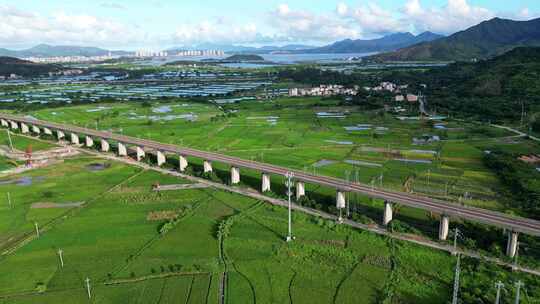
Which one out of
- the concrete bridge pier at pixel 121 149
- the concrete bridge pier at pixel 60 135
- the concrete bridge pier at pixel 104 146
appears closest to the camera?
the concrete bridge pier at pixel 121 149

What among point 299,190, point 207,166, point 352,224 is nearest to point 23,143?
point 207,166

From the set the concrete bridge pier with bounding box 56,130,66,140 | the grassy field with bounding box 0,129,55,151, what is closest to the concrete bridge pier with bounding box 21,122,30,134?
the grassy field with bounding box 0,129,55,151

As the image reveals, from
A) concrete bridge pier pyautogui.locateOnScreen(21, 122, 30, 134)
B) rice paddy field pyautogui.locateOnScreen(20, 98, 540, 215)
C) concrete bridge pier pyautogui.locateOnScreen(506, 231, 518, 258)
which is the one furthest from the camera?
concrete bridge pier pyautogui.locateOnScreen(21, 122, 30, 134)

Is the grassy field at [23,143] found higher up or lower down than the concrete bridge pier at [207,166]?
lower down

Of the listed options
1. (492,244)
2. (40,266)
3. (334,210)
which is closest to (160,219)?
(40,266)

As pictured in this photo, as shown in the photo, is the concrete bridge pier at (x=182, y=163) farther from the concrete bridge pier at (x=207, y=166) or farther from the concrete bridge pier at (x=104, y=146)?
the concrete bridge pier at (x=104, y=146)

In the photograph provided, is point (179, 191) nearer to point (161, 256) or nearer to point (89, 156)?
point (161, 256)

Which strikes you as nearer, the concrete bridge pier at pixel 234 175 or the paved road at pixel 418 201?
the paved road at pixel 418 201

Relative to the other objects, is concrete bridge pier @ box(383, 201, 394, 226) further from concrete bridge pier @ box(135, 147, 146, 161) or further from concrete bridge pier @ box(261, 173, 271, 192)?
concrete bridge pier @ box(135, 147, 146, 161)

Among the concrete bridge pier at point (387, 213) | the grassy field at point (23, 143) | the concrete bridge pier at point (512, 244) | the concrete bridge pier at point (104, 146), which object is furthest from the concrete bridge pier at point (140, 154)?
the concrete bridge pier at point (512, 244)
